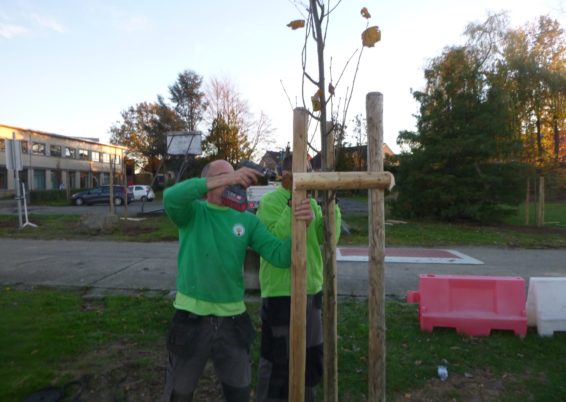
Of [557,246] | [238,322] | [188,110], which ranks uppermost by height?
[188,110]

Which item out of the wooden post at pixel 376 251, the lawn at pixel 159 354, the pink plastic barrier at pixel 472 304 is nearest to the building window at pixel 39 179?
the lawn at pixel 159 354

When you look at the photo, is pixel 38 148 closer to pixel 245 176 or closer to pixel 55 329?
pixel 55 329

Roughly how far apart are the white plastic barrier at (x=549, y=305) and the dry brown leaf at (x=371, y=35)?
156 inches

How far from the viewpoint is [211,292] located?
2.58 m

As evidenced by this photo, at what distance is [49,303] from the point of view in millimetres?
6195

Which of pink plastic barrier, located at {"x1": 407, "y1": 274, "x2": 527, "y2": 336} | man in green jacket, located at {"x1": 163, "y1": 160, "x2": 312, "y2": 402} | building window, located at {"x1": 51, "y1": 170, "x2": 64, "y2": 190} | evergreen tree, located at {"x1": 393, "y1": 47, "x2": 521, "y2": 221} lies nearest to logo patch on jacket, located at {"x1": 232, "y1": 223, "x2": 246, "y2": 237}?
man in green jacket, located at {"x1": 163, "y1": 160, "x2": 312, "y2": 402}

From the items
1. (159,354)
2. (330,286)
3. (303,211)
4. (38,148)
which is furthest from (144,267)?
(38,148)

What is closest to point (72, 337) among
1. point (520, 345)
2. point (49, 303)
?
point (49, 303)

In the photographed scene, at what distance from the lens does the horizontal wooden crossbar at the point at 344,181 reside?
2.20 meters

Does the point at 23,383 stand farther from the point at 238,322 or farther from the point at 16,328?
the point at 238,322

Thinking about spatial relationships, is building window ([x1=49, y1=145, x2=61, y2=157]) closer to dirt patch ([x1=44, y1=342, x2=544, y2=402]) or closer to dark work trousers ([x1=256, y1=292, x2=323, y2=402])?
dirt patch ([x1=44, y1=342, x2=544, y2=402])

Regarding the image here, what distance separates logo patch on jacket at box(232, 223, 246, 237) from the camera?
2.67m

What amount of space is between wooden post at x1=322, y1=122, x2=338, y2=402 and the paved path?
423 centimetres

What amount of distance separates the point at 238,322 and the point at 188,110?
5500 cm
